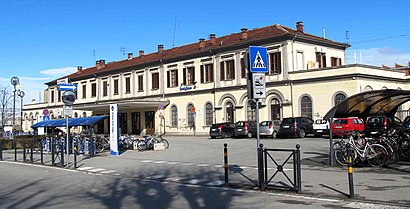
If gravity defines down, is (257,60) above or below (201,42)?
below

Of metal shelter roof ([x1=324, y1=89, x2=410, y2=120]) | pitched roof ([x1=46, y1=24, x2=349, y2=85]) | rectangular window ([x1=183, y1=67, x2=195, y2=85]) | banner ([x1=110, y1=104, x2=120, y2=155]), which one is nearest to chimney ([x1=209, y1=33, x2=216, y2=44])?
pitched roof ([x1=46, y1=24, x2=349, y2=85])

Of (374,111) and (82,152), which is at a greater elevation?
(374,111)

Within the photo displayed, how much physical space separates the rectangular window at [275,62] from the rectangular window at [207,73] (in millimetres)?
7792

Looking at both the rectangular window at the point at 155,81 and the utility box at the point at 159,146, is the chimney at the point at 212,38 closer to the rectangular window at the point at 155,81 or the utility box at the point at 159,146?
the rectangular window at the point at 155,81

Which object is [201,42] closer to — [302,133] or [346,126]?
[302,133]

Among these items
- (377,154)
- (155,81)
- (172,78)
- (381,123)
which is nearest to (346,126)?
(381,123)

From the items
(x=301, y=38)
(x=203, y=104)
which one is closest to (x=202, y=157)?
(x=301, y=38)

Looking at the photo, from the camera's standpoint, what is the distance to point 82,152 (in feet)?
81.0

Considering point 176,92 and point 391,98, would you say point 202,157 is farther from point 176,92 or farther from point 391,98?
point 176,92

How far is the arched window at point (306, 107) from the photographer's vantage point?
3656cm

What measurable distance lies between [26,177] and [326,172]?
994 centimetres

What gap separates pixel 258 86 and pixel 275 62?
2923 centimetres

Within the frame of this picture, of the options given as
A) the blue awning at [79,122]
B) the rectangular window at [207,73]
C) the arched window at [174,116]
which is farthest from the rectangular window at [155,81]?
the blue awning at [79,122]

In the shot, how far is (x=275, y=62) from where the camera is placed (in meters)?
39.2
